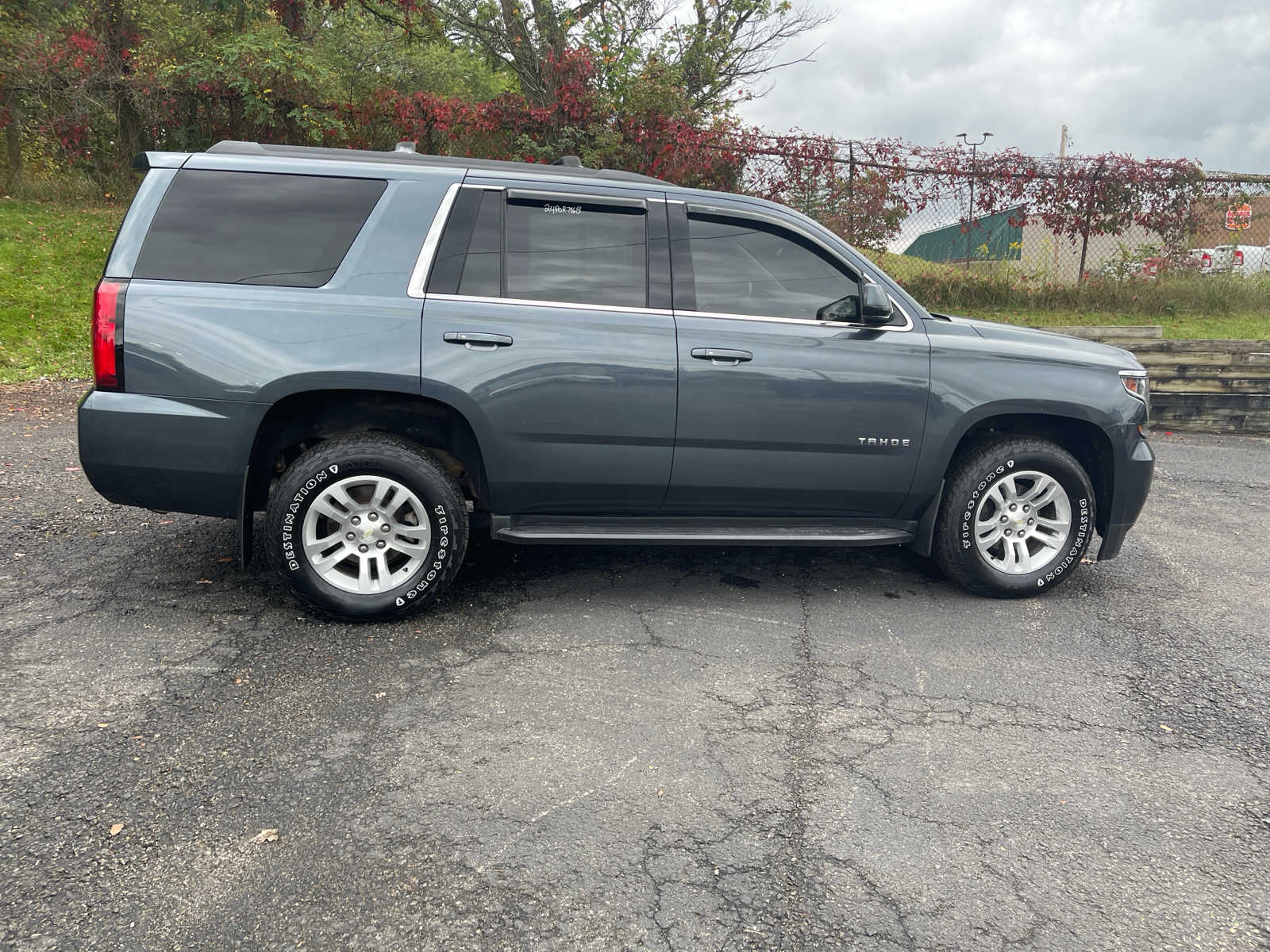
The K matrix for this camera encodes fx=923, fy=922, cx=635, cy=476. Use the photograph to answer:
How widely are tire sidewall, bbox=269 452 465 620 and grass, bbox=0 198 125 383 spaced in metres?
6.65

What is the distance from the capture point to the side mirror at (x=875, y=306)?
4.35 metres

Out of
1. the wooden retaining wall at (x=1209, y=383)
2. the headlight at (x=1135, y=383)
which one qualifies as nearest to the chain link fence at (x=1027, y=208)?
the wooden retaining wall at (x=1209, y=383)

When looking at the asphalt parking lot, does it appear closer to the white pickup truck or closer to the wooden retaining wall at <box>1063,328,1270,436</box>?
the wooden retaining wall at <box>1063,328,1270,436</box>

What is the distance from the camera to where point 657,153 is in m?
12.4

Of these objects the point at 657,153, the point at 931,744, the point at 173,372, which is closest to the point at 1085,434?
the point at 931,744

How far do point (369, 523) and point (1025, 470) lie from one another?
3.17 metres

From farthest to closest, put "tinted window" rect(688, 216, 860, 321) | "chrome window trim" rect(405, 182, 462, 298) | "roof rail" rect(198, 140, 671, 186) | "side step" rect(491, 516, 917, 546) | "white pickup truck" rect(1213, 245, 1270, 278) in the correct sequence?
"white pickup truck" rect(1213, 245, 1270, 278) < "tinted window" rect(688, 216, 860, 321) < "side step" rect(491, 516, 917, 546) < "roof rail" rect(198, 140, 671, 186) < "chrome window trim" rect(405, 182, 462, 298)

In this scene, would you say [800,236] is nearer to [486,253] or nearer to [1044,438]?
[486,253]

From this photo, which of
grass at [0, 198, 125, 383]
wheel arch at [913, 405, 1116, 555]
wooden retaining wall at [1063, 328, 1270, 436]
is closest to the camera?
wheel arch at [913, 405, 1116, 555]

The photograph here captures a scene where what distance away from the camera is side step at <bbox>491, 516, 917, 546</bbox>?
13.9ft

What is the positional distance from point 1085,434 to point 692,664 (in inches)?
99.2

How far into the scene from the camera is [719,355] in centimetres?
420

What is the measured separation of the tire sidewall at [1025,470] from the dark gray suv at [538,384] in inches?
0.6

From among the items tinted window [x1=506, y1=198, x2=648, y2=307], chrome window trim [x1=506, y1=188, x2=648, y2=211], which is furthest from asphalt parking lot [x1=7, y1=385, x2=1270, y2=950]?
chrome window trim [x1=506, y1=188, x2=648, y2=211]
